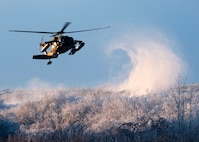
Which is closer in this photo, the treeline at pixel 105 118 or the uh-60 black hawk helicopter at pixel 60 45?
the uh-60 black hawk helicopter at pixel 60 45

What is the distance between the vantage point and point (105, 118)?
164ft

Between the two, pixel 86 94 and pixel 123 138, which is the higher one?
pixel 86 94

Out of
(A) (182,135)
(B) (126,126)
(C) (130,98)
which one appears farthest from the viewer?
(C) (130,98)

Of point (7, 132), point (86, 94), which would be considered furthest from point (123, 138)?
point (86, 94)

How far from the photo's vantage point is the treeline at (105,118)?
4025 cm

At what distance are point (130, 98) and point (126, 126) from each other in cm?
1491

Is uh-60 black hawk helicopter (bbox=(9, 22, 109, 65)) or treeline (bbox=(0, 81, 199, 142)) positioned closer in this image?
uh-60 black hawk helicopter (bbox=(9, 22, 109, 65))

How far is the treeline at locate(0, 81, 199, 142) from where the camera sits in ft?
132

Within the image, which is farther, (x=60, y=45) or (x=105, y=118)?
A: (x=105, y=118)

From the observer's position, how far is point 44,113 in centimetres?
5444

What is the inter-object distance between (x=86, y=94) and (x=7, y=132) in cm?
2327

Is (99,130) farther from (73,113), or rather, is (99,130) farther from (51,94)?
(51,94)

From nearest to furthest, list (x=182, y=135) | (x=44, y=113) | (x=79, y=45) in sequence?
1. (x=79, y=45)
2. (x=182, y=135)
3. (x=44, y=113)

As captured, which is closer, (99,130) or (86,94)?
(99,130)
